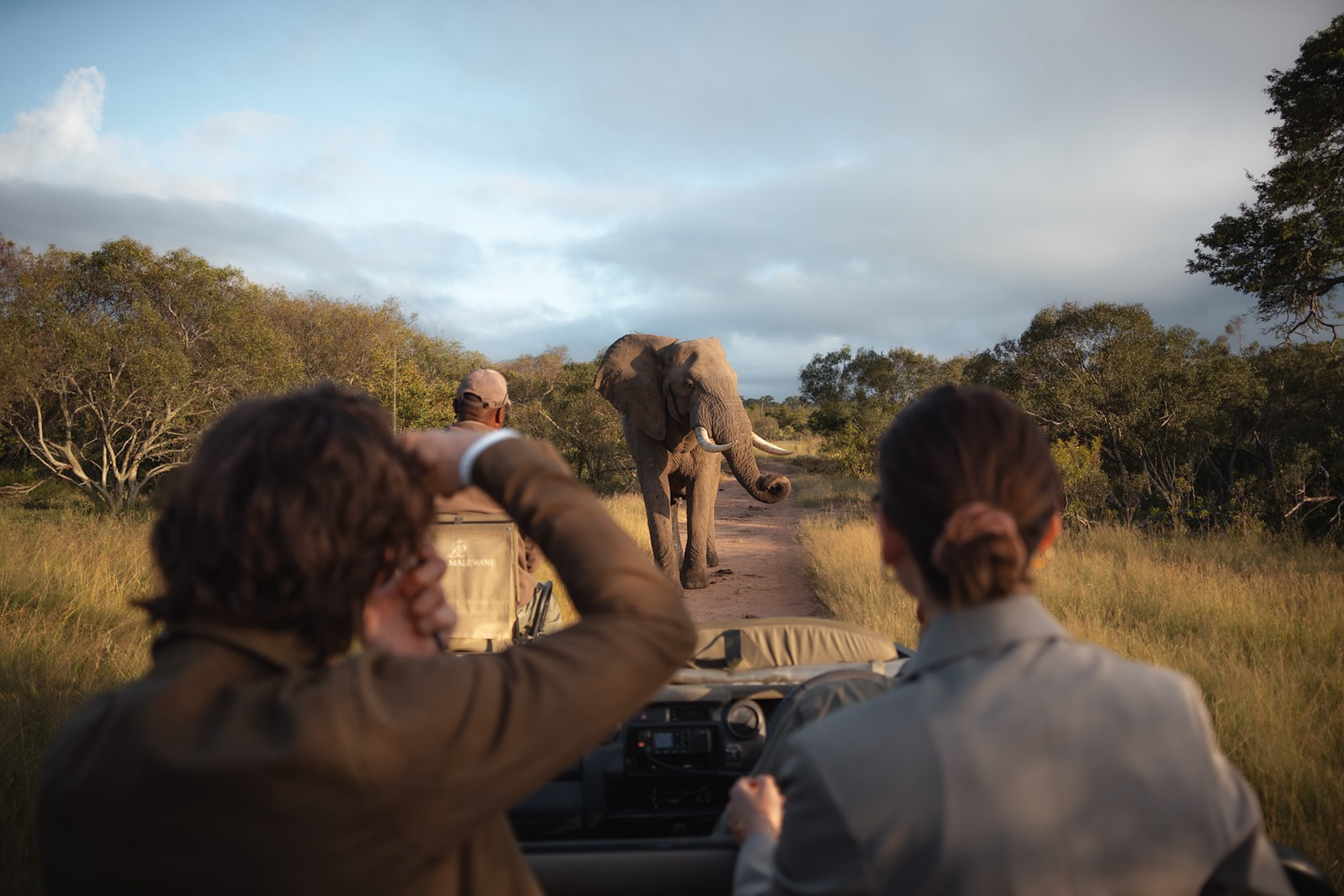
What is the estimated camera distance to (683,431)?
30.3ft

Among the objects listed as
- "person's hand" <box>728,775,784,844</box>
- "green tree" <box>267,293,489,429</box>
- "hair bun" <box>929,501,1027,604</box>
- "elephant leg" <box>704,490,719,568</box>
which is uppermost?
"green tree" <box>267,293,489,429</box>

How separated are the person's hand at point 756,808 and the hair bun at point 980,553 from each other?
490mm

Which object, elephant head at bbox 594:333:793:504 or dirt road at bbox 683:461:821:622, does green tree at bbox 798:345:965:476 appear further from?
elephant head at bbox 594:333:793:504

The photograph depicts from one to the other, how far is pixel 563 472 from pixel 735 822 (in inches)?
27.7

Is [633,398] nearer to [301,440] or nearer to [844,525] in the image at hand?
[844,525]

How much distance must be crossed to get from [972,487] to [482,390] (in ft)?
11.3

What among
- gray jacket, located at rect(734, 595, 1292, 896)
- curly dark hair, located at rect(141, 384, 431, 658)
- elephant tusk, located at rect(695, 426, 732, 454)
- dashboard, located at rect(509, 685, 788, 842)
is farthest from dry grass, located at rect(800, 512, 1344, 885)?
curly dark hair, located at rect(141, 384, 431, 658)

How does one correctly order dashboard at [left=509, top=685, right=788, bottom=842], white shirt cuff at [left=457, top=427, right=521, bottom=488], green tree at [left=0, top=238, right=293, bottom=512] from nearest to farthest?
white shirt cuff at [left=457, top=427, right=521, bottom=488], dashboard at [left=509, top=685, right=788, bottom=842], green tree at [left=0, top=238, right=293, bottom=512]

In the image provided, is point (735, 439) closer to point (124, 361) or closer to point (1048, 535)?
point (1048, 535)

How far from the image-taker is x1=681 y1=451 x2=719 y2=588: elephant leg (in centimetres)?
877

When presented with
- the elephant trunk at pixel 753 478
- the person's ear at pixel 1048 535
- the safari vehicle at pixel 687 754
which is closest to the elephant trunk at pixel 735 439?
the elephant trunk at pixel 753 478

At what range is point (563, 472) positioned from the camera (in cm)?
119

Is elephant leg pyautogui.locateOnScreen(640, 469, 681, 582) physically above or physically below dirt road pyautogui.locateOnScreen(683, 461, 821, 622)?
above

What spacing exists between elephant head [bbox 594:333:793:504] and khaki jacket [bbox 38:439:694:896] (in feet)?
24.3
